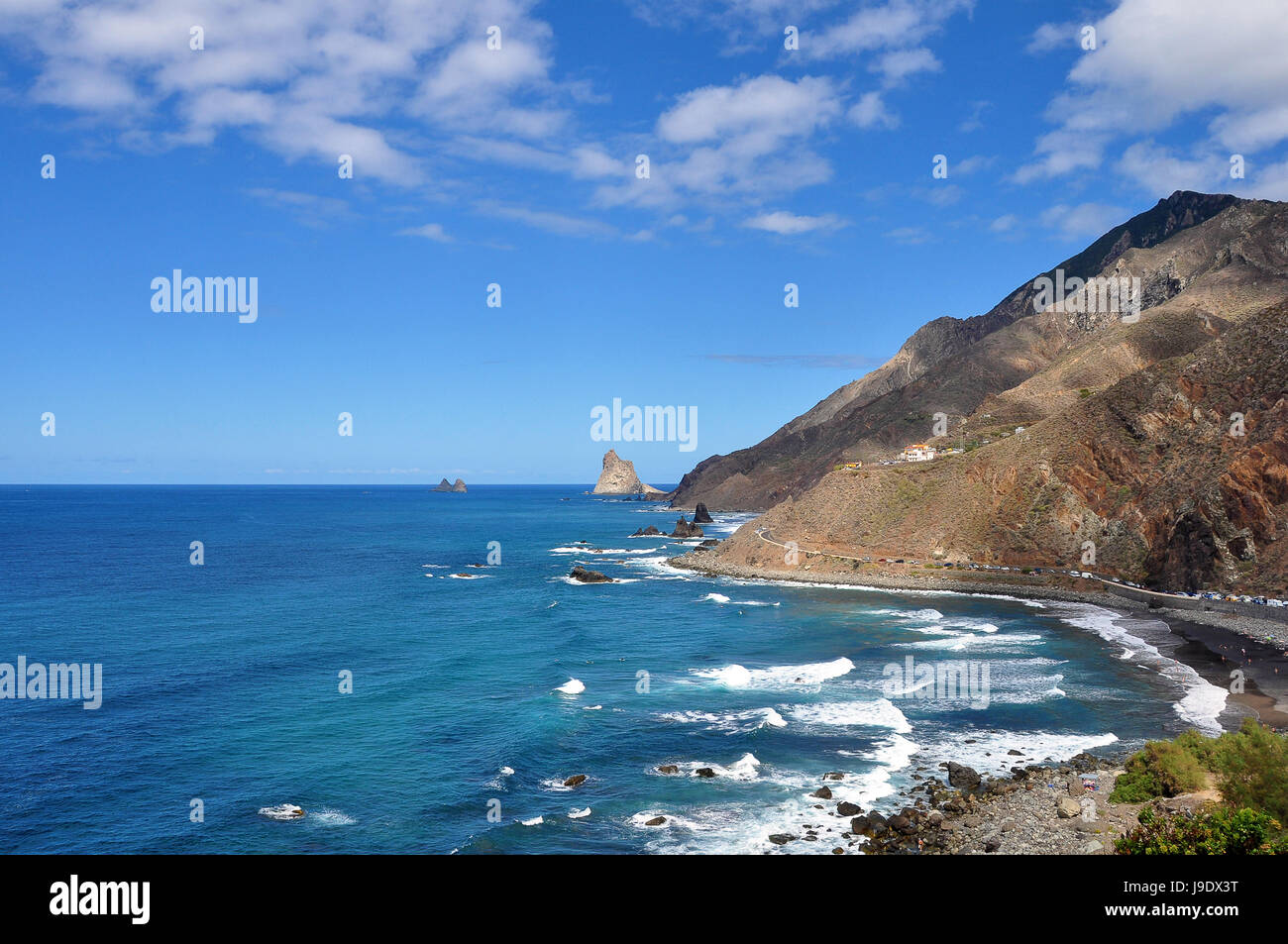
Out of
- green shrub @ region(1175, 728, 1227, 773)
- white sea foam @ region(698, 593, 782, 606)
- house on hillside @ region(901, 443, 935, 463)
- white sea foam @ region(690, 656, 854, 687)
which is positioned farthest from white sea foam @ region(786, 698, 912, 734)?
house on hillside @ region(901, 443, 935, 463)

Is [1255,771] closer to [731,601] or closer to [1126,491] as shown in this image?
[731,601]

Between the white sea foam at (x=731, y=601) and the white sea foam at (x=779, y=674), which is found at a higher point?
the white sea foam at (x=731, y=601)

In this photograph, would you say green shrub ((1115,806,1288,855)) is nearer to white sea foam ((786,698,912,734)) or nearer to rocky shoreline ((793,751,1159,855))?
rocky shoreline ((793,751,1159,855))

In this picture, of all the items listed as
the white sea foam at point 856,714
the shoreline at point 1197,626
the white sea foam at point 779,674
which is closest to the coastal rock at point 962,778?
the white sea foam at point 856,714

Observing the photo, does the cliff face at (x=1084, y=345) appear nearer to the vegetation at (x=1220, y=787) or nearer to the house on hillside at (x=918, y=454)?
the house on hillside at (x=918, y=454)

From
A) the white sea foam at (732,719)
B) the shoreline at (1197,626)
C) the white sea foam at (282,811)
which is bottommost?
the white sea foam at (732,719)

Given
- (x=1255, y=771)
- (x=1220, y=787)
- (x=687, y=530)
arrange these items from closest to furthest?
(x=1255, y=771) → (x=1220, y=787) → (x=687, y=530)

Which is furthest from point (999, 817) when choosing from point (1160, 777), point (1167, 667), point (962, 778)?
point (1167, 667)
